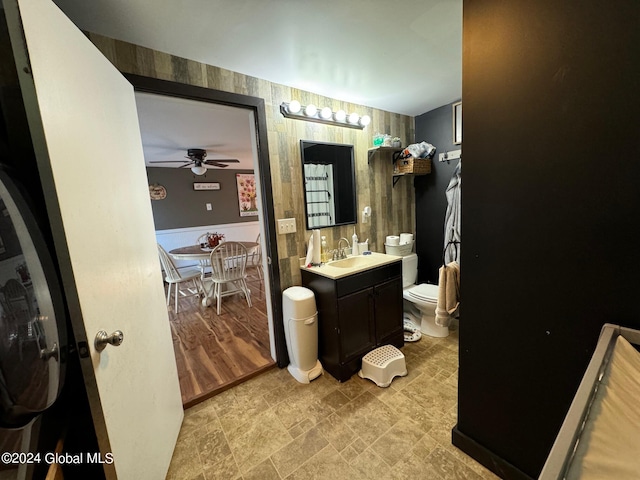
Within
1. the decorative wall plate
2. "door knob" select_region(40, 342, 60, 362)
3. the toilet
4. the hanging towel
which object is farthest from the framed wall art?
"door knob" select_region(40, 342, 60, 362)

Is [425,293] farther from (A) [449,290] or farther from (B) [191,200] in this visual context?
(B) [191,200]

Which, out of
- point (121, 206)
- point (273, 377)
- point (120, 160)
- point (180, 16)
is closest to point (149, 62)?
point (180, 16)

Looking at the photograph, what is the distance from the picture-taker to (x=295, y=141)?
2027 millimetres

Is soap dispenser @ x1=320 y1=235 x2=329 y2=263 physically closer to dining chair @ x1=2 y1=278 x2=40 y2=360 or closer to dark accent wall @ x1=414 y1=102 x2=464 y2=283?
dark accent wall @ x1=414 y1=102 x2=464 y2=283

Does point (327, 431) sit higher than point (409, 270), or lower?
lower

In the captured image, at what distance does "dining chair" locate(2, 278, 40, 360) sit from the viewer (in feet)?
1.77

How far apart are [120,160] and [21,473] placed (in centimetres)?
105

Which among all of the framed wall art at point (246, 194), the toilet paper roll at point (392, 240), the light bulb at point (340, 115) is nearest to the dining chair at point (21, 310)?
the light bulb at point (340, 115)

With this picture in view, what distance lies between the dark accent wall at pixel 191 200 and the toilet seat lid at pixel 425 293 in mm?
4360

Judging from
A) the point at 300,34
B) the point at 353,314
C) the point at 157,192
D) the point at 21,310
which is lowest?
the point at 353,314

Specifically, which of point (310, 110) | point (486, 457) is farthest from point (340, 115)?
point (486, 457)

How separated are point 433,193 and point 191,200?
450 cm

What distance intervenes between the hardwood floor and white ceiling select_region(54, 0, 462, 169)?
201 cm

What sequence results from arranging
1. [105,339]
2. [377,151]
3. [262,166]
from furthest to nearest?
1. [377,151]
2. [262,166]
3. [105,339]
